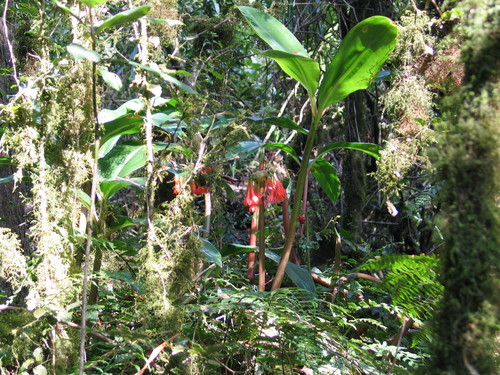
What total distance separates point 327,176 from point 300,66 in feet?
2.11

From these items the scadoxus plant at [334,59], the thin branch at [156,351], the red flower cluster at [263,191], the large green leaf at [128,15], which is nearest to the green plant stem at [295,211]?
the scadoxus plant at [334,59]

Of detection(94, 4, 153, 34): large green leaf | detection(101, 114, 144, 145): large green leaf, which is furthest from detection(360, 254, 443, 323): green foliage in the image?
detection(101, 114, 144, 145): large green leaf

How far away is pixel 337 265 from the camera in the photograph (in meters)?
1.93

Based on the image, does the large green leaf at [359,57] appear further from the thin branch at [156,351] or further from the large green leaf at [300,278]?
the thin branch at [156,351]

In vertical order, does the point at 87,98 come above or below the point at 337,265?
above

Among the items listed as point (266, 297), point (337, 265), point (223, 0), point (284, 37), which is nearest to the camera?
point (266, 297)

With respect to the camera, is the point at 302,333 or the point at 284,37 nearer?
the point at 302,333

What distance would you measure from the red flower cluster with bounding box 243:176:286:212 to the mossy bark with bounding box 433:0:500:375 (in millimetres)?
1009

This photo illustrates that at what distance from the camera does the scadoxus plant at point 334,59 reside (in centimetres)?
155

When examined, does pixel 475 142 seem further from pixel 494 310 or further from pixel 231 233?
pixel 231 233

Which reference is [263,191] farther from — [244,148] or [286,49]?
[286,49]

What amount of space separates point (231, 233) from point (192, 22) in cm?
148

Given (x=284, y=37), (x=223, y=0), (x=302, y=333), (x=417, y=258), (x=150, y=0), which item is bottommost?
(x=302, y=333)

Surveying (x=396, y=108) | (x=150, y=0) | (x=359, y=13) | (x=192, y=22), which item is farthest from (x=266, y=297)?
(x=192, y=22)
